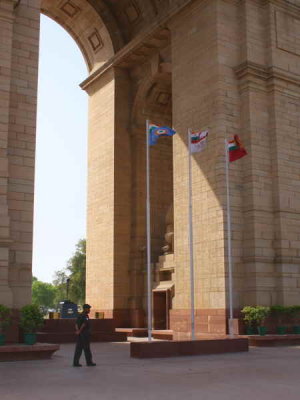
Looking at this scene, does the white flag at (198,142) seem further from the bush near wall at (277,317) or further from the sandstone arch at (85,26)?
the sandstone arch at (85,26)

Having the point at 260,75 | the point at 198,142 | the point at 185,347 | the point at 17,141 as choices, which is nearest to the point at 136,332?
the point at 185,347

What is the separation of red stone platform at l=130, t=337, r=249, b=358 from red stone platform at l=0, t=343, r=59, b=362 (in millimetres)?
2328

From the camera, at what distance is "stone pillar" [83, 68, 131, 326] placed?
90.6 ft

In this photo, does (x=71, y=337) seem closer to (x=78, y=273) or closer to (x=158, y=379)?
(x=158, y=379)

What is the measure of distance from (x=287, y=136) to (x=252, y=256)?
18.0ft

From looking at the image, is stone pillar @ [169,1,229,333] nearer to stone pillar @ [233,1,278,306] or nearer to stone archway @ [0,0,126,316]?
stone pillar @ [233,1,278,306]

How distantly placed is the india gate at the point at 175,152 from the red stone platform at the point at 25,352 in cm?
167

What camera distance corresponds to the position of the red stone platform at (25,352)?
13.9 m

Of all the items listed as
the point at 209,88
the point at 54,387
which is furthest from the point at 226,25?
the point at 54,387

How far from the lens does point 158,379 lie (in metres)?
10.8

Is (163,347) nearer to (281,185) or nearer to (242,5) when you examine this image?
(281,185)

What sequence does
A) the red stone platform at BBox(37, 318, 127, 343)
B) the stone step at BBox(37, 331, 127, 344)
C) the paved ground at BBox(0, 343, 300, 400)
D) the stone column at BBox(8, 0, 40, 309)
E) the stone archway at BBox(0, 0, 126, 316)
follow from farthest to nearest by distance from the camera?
1. the red stone platform at BBox(37, 318, 127, 343)
2. the stone step at BBox(37, 331, 127, 344)
3. the stone column at BBox(8, 0, 40, 309)
4. the stone archway at BBox(0, 0, 126, 316)
5. the paved ground at BBox(0, 343, 300, 400)

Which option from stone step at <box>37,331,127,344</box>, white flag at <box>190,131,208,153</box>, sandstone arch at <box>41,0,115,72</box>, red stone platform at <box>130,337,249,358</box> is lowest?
stone step at <box>37,331,127,344</box>

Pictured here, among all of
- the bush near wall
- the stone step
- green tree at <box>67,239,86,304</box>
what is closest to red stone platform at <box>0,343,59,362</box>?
the bush near wall
